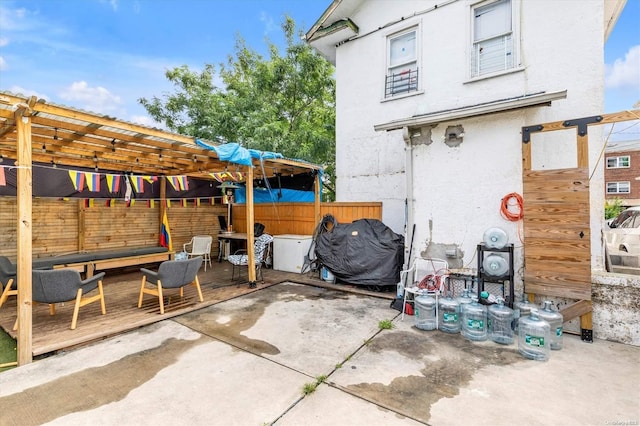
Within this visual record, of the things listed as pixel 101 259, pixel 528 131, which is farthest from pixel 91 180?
pixel 528 131

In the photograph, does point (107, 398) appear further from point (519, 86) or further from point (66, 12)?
point (66, 12)

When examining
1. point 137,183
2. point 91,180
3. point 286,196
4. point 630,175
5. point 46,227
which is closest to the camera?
point 91,180

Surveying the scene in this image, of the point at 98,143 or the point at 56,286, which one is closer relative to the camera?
the point at 56,286

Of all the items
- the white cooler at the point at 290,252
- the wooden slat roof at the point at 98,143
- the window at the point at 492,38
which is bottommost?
the white cooler at the point at 290,252

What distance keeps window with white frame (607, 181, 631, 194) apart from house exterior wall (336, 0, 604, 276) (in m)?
23.1

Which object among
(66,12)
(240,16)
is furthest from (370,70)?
(66,12)

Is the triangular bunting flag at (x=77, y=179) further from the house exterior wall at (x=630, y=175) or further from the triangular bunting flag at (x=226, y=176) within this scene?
the house exterior wall at (x=630, y=175)

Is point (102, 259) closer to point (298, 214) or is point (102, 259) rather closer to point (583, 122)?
point (298, 214)

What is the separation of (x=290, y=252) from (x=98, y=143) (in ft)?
13.9

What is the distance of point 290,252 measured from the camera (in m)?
6.86

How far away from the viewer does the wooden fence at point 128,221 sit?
5.71 metres

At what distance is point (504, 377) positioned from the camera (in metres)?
2.57

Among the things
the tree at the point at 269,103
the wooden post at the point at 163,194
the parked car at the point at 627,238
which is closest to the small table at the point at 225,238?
the wooden post at the point at 163,194

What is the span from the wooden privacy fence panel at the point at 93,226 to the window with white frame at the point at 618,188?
26983 mm
